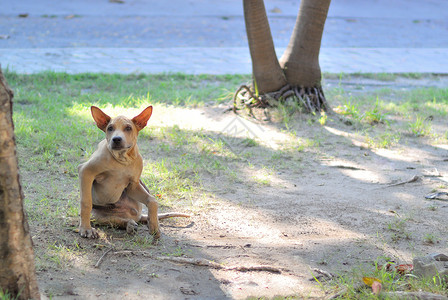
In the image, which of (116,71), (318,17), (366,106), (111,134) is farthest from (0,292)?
(116,71)

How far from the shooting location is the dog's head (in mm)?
3482

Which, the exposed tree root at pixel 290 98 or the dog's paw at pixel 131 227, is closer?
the dog's paw at pixel 131 227

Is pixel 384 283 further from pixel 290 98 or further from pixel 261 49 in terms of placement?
pixel 261 49

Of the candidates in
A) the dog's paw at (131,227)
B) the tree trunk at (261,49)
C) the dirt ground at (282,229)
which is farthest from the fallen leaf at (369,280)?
the tree trunk at (261,49)

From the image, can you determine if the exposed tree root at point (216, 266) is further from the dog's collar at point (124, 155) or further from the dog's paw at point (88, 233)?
the dog's collar at point (124, 155)

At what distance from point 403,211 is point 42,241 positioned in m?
2.99

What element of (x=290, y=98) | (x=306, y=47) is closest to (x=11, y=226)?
(x=290, y=98)

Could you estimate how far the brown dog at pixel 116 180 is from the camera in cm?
362

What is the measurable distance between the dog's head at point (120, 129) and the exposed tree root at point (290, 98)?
3659 mm

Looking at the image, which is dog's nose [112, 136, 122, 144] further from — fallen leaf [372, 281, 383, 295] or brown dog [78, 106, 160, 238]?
fallen leaf [372, 281, 383, 295]

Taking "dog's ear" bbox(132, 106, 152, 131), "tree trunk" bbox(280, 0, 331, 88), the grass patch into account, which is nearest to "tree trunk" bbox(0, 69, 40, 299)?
"dog's ear" bbox(132, 106, 152, 131)

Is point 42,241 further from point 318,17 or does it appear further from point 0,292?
point 318,17

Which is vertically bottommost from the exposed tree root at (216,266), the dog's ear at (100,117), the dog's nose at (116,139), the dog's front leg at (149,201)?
the exposed tree root at (216,266)

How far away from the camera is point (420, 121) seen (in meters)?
7.07
